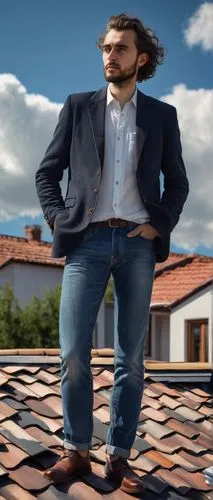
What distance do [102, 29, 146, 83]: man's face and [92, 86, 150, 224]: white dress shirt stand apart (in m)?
0.20

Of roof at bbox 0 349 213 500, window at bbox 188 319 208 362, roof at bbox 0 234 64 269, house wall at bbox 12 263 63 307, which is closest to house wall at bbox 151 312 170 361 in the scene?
window at bbox 188 319 208 362

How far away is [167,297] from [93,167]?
20168 mm

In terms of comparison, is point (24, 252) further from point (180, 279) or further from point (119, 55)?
point (119, 55)

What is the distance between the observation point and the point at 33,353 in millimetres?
5418

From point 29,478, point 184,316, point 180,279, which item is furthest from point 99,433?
point 180,279

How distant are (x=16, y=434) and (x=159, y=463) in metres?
0.74

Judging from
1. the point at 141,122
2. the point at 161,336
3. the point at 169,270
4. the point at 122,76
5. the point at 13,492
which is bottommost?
the point at 13,492

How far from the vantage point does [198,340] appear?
23922 millimetres

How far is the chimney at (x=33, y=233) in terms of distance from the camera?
29703 mm

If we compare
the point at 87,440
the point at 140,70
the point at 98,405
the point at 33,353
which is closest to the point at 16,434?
the point at 87,440

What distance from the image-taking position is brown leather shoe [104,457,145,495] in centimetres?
357

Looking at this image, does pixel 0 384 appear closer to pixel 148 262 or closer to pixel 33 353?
pixel 33 353

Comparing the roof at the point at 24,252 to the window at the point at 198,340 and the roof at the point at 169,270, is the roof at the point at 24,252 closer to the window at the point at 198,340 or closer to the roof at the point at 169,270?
the roof at the point at 169,270

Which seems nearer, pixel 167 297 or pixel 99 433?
pixel 99 433
